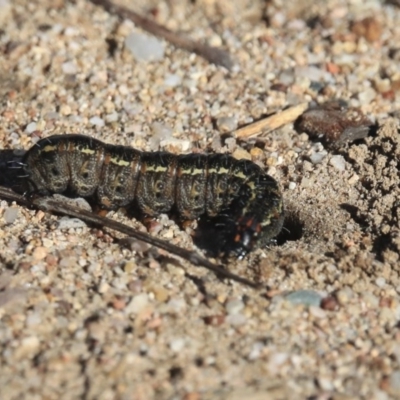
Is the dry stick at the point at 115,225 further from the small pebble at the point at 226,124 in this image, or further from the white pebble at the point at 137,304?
the small pebble at the point at 226,124

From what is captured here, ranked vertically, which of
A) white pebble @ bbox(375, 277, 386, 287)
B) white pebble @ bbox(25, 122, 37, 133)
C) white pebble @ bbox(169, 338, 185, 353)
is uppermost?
white pebble @ bbox(375, 277, 386, 287)

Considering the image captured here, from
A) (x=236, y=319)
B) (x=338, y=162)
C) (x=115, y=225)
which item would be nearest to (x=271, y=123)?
(x=338, y=162)

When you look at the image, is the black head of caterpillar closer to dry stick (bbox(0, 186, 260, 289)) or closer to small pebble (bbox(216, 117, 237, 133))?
dry stick (bbox(0, 186, 260, 289))

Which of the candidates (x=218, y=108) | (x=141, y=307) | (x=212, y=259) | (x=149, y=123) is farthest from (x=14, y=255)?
(x=218, y=108)

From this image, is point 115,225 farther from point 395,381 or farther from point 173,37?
point 173,37

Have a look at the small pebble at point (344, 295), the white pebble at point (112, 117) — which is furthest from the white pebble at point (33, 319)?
the white pebble at point (112, 117)

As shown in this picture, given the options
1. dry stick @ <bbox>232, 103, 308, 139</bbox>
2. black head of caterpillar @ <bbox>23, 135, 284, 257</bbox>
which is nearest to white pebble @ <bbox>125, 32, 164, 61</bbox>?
dry stick @ <bbox>232, 103, 308, 139</bbox>

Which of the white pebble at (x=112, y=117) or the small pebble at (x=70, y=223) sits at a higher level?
the white pebble at (x=112, y=117)
